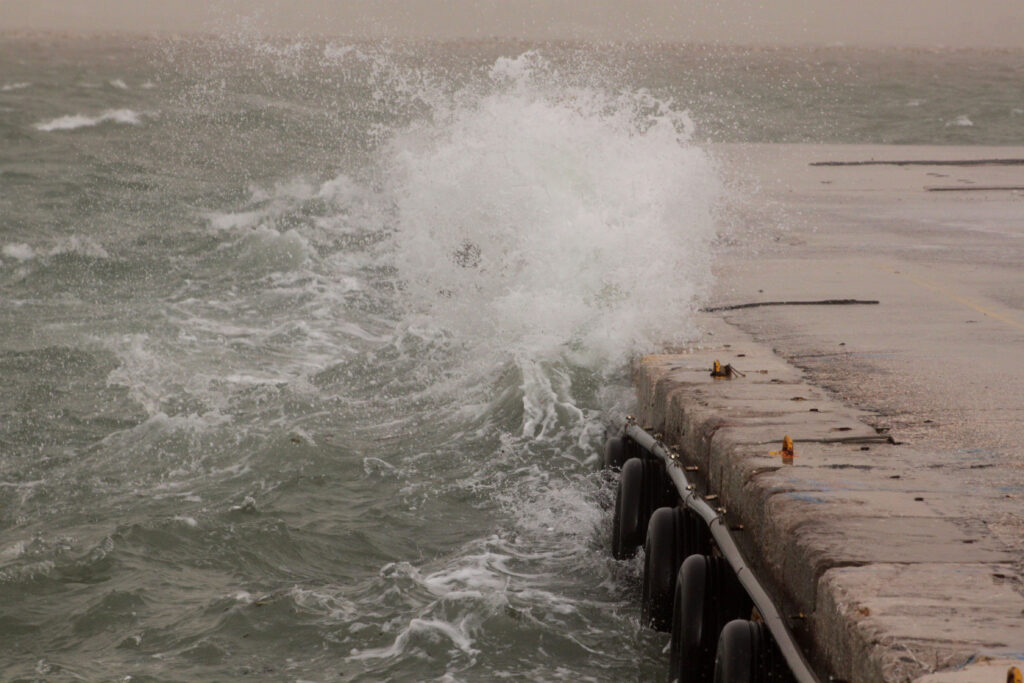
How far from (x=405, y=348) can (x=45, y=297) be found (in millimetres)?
6061

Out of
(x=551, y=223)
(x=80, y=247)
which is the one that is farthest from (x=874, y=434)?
(x=80, y=247)

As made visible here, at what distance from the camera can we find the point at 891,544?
4902 millimetres

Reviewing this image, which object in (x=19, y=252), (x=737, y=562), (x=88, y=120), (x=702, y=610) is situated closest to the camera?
(x=737, y=562)

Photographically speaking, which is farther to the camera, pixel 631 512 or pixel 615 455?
pixel 615 455

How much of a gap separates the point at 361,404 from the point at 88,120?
36.9 meters

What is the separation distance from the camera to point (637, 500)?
729cm

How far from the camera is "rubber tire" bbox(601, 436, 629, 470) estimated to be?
8344mm

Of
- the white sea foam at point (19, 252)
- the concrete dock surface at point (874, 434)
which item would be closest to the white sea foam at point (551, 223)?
the concrete dock surface at point (874, 434)

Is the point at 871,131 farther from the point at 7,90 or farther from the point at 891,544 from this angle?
the point at 891,544

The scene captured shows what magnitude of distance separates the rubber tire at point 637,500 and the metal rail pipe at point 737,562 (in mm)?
143

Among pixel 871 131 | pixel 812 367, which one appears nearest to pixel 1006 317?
pixel 812 367

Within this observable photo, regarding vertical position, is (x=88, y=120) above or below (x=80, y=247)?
above

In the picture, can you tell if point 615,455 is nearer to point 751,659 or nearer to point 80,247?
point 751,659

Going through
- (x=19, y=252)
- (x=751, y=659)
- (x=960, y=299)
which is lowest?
(x=19, y=252)
